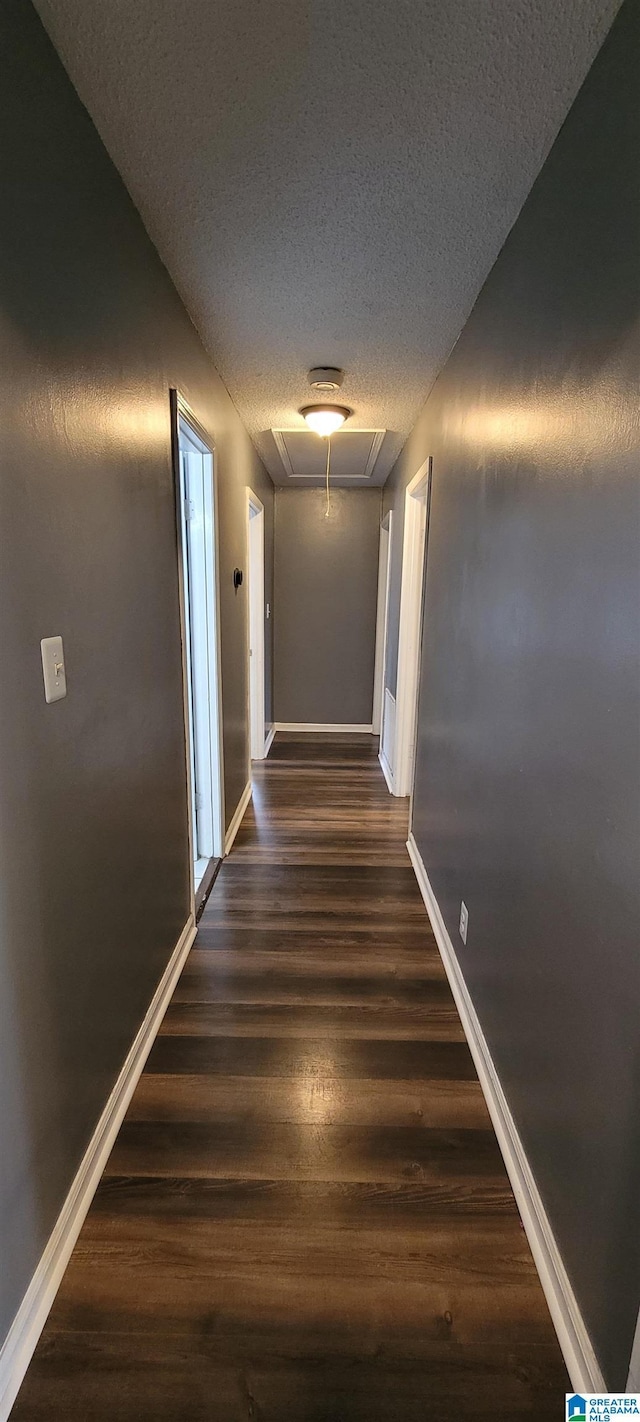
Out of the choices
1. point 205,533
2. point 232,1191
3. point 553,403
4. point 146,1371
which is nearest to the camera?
point 146,1371

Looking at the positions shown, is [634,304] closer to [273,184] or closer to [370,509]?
[273,184]

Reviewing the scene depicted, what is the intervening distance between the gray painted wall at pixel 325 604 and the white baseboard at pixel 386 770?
0.94 meters

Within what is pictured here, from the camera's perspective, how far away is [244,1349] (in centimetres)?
105

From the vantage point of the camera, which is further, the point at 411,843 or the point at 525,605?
the point at 411,843

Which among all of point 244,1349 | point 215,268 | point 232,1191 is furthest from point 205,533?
point 244,1349

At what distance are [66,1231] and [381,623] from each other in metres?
4.61

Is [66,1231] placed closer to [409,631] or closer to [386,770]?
[409,631]

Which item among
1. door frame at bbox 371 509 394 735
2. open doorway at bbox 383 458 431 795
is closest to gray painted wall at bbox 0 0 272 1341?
open doorway at bbox 383 458 431 795

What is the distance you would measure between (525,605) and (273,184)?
119 centimetres

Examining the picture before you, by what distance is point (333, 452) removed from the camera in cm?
404

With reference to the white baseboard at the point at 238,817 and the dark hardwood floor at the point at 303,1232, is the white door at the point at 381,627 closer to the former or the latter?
the white baseboard at the point at 238,817

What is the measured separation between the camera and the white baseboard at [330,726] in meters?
5.65

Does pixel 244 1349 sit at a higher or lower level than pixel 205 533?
lower

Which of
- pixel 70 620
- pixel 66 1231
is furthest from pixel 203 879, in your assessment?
pixel 70 620
